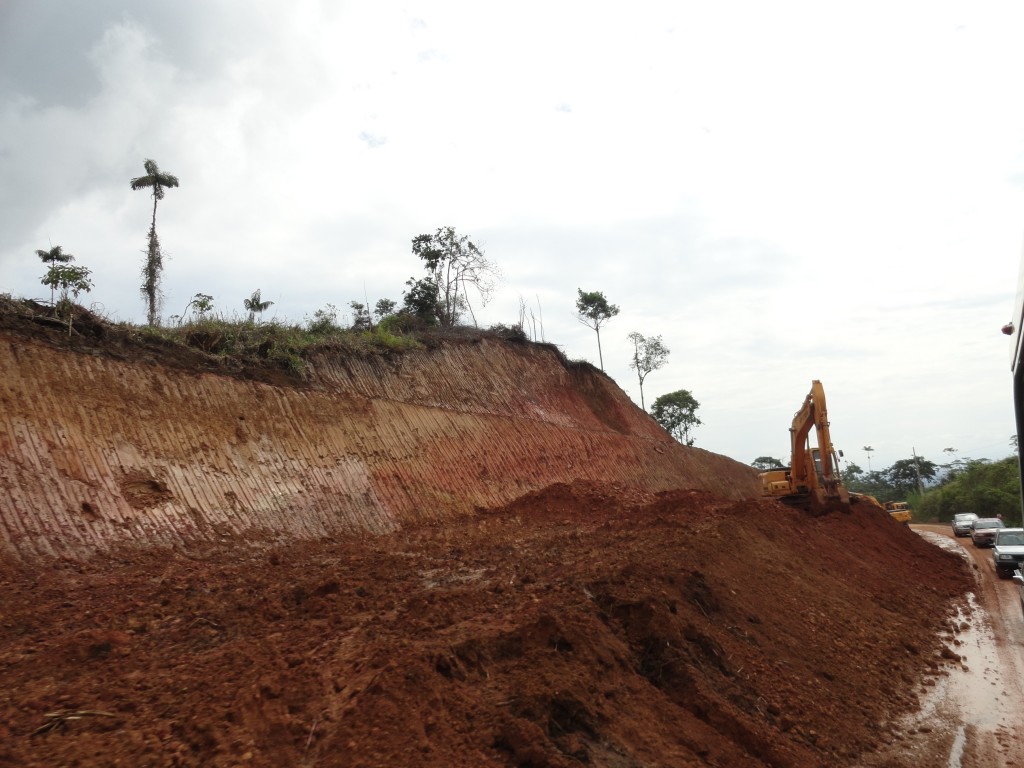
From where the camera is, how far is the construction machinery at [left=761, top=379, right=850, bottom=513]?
19.2 metres

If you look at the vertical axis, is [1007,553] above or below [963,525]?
above

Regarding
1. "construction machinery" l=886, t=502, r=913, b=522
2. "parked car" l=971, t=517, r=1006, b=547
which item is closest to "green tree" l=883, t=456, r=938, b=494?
"construction machinery" l=886, t=502, r=913, b=522

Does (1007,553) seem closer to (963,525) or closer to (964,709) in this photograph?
(964,709)

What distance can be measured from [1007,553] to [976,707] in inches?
446

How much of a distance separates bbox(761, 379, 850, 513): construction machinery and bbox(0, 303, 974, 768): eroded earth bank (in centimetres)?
91

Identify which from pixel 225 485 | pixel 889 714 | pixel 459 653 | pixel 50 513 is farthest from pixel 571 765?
pixel 225 485

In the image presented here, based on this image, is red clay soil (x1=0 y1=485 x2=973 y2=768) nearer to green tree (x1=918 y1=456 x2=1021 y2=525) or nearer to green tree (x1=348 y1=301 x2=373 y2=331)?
green tree (x1=348 y1=301 x2=373 y2=331)

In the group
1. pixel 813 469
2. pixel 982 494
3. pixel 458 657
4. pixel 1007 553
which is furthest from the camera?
pixel 982 494

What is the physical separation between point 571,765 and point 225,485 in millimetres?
10693

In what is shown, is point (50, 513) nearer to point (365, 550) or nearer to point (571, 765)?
point (365, 550)

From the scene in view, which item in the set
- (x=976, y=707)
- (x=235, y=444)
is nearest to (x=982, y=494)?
(x=976, y=707)

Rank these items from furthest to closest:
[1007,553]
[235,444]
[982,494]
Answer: [982,494], [1007,553], [235,444]

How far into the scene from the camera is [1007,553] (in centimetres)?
1800

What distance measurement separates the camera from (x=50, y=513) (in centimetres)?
1127
